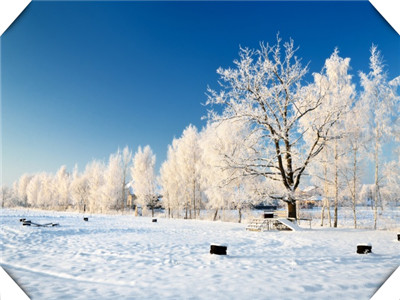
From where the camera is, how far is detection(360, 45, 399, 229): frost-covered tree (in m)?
14.8

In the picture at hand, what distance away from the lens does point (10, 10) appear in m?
5.38

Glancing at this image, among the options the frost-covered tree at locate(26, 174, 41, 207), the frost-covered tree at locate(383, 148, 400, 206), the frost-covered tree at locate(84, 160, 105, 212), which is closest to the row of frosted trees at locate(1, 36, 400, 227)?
the frost-covered tree at locate(383, 148, 400, 206)

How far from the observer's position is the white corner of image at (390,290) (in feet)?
13.1

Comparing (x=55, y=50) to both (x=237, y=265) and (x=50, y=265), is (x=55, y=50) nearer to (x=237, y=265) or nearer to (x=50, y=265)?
(x=50, y=265)

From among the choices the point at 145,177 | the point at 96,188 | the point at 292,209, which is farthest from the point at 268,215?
the point at 96,188

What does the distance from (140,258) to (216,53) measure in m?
7.68

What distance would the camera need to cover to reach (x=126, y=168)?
4278cm

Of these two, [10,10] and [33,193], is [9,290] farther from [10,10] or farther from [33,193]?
[33,193]

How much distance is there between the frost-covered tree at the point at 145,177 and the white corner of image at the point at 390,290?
98.2 feet

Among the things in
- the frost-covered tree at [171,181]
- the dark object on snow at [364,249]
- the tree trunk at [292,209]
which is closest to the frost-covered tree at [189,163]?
the frost-covered tree at [171,181]

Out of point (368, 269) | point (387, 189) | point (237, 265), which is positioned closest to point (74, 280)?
point (237, 265)

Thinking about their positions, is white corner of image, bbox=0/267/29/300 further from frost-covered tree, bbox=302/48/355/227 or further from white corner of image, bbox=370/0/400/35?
frost-covered tree, bbox=302/48/355/227

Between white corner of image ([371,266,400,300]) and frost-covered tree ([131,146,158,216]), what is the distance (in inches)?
1179

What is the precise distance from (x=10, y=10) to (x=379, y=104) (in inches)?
653
